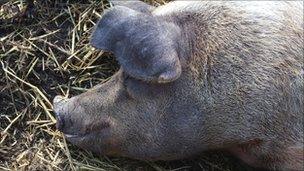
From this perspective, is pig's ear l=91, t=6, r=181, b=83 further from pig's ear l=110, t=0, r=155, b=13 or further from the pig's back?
pig's ear l=110, t=0, r=155, b=13

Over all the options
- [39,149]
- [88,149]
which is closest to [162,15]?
[88,149]

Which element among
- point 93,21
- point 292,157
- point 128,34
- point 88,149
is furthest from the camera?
point 93,21

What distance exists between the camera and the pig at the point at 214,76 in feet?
12.3

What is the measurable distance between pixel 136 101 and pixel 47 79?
3.50ft

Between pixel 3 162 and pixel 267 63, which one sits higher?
pixel 267 63

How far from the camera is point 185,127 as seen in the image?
12.8 feet

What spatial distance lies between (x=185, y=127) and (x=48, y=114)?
1126 mm

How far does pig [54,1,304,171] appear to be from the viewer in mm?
3756

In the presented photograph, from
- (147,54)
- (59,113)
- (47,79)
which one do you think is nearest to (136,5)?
(147,54)

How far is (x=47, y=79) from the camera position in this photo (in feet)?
15.8

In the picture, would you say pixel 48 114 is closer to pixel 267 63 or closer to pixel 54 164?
pixel 54 164

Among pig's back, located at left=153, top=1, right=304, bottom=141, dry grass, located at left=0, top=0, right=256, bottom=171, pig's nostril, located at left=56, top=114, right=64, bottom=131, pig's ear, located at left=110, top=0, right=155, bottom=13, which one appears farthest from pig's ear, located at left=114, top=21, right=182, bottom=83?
dry grass, located at left=0, top=0, right=256, bottom=171

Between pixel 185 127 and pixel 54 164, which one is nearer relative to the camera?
pixel 185 127

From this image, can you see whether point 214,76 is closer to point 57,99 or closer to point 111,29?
point 111,29
